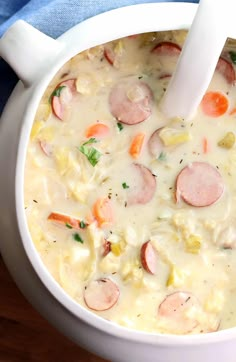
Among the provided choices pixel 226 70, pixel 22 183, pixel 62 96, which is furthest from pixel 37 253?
pixel 226 70

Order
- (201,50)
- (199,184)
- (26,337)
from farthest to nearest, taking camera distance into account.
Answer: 1. (26,337)
2. (199,184)
3. (201,50)

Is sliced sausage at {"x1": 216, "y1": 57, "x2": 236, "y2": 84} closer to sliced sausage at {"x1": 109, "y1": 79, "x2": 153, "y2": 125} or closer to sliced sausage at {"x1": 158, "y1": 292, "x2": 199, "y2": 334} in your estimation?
sliced sausage at {"x1": 109, "y1": 79, "x2": 153, "y2": 125}

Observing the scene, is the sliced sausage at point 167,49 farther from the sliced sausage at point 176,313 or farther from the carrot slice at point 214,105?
the sliced sausage at point 176,313

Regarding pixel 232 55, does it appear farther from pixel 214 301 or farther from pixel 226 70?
pixel 214 301

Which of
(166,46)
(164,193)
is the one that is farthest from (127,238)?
(166,46)

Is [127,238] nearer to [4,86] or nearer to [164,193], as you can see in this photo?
[164,193]

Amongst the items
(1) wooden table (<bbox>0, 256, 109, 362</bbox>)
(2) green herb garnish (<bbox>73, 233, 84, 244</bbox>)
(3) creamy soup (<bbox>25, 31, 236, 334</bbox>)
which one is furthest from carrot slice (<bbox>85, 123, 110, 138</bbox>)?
(1) wooden table (<bbox>0, 256, 109, 362</bbox>)
